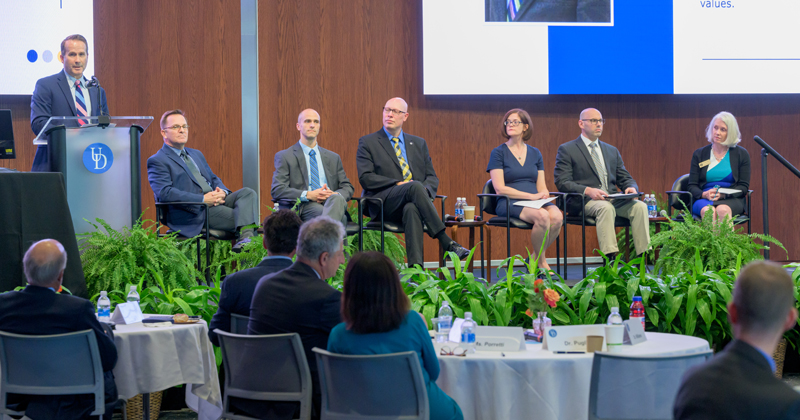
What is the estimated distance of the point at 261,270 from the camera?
2.59 meters

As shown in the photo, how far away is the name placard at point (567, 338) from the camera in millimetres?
2293

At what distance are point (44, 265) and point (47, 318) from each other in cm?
18

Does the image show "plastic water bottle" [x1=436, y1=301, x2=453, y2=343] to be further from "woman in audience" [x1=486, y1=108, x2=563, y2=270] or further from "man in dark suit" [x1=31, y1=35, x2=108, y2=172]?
"man in dark suit" [x1=31, y1=35, x2=108, y2=172]

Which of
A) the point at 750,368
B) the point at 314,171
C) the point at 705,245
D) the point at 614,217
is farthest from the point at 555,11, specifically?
the point at 750,368

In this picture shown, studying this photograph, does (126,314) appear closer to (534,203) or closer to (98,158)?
(98,158)

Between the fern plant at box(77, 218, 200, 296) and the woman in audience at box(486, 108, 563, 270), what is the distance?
7.70 ft

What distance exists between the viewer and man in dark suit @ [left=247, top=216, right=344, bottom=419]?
90.1 inches

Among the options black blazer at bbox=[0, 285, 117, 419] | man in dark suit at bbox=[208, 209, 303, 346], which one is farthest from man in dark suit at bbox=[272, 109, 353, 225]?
black blazer at bbox=[0, 285, 117, 419]

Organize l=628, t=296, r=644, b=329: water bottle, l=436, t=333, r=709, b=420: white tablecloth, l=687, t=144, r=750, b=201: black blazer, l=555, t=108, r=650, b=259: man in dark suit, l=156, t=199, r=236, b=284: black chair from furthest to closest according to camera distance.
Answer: l=687, t=144, r=750, b=201: black blazer, l=555, t=108, r=650, b=259: man in dark suit, l=156, t=199, r=236, b=284: black chair, l=628, t=296, r=644, b=329: water bottle, l=436, t=333, r=709, b=420: white tablecloth

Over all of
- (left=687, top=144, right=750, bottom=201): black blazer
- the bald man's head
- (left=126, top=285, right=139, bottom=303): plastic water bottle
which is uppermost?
(left=687, top=144, right=750, bottom=201): black blazer

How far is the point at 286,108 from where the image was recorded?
6.57 m

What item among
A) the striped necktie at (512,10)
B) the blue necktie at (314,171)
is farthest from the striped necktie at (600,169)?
the blue necktie at (314,171)

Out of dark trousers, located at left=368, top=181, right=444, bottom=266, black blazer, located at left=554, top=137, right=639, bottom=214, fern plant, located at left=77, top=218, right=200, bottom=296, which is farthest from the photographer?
black blazer, located at left=554, top=137, right=639, bottom=214

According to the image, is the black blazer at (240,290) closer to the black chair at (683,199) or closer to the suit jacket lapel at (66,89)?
the suit jacket lapel at (66,89)
